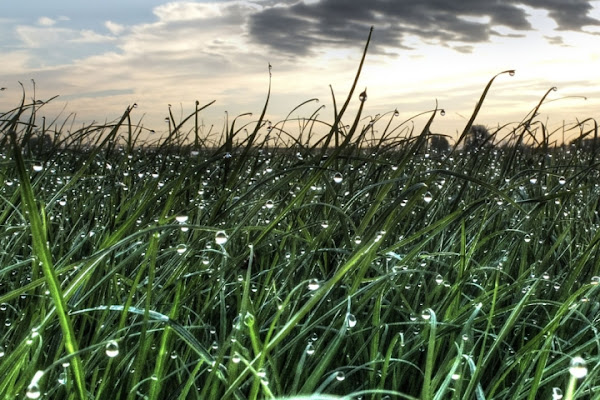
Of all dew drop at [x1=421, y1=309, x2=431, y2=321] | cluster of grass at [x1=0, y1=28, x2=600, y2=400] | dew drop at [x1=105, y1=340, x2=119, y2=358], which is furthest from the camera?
dew drop at [x1=421, y1=309, x2=431, y2=321]

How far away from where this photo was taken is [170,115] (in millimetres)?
3371

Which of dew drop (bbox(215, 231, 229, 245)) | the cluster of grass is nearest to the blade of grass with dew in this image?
the cluster of grass

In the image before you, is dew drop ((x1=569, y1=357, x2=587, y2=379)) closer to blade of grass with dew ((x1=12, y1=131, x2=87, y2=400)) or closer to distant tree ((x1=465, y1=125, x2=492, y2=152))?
blade of grass with dew ((x1=12, y1=131, x2=87, y2=400))

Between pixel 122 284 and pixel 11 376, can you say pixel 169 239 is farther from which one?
pixel 11 376

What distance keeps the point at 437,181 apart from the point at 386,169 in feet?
2.79

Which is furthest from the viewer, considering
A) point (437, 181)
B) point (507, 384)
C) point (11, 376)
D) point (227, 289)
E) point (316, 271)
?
point (437, 181)

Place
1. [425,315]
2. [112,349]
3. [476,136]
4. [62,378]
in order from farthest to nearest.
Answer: [476,136], [425,315], [62,378], [112,349]

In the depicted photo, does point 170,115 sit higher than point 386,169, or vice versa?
point 170,115

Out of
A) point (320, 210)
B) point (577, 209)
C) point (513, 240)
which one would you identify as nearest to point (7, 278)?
point (320, 210)

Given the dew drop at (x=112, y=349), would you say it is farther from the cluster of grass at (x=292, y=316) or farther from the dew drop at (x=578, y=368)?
the dew drop at (x=578, y=368)

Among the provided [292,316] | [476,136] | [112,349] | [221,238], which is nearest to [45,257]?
[112,349]

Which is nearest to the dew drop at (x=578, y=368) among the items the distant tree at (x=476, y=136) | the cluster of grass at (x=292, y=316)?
the cluster of grass at (x=292, y=316)

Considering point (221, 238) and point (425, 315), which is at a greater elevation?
point (221, 238)

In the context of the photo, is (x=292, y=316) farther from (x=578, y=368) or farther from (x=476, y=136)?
(x=476, y=136)
